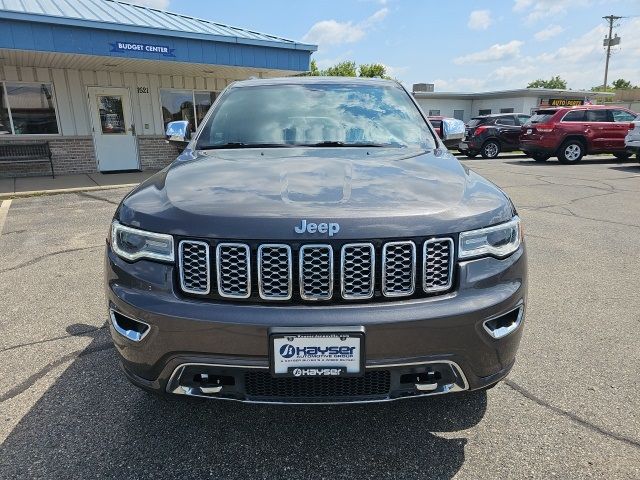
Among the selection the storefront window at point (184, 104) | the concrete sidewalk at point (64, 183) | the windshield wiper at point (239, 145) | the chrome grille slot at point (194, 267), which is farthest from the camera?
the storefront window at point (184, 104)

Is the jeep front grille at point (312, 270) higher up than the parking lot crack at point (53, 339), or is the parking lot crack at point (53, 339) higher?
the jeep front grille at point (312, 270)

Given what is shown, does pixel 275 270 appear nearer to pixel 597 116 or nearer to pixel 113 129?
pixel 113 129

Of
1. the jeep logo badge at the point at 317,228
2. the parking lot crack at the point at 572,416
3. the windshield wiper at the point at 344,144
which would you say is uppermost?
the windshield wiper at the point at 344,144

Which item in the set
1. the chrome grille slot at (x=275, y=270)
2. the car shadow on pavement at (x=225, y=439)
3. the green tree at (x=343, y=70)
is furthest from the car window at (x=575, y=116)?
the green tree at (x=343, y=70)

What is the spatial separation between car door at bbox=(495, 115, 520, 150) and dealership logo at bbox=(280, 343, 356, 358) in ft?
62.2

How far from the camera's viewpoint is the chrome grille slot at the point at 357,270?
1.82 meters

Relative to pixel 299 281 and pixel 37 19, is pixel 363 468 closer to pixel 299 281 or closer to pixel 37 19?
pixel 299 281

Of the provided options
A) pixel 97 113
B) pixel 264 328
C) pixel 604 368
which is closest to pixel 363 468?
pixel 264 328

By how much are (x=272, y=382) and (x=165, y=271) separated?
0.62 m

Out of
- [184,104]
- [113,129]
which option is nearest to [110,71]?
[113,129]

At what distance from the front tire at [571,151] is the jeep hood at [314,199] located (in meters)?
15.7

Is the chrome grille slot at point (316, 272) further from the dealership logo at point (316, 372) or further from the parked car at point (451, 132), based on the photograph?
the parked car at point (451, 132)

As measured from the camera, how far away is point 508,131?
740 inches

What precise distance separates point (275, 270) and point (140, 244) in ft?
1.97
